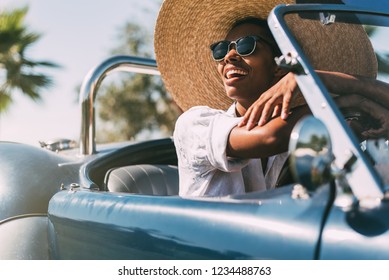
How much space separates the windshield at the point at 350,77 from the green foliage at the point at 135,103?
1855 centimetres

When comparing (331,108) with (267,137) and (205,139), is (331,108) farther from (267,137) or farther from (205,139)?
(205,139)

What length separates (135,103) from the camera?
21.4 meters

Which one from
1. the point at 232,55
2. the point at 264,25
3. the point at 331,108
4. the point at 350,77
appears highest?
the point at 264,25

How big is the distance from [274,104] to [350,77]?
23 centimetres

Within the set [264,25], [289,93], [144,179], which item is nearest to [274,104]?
[289,93]

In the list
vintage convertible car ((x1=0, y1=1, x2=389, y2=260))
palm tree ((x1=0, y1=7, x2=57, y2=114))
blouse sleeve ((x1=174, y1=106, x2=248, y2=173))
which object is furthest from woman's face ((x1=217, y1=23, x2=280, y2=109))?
palm tree ((x1=0, y1=7, x2=57, y2=114))

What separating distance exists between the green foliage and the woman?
56.6 feet

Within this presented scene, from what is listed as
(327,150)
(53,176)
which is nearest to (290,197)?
(327,150)

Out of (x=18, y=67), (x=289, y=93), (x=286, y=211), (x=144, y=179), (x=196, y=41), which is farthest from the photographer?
(x=18, y=67)

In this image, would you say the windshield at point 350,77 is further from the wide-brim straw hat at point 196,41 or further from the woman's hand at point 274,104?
the wide-brim straw hat at point 196,41

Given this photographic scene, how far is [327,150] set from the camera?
132 cm

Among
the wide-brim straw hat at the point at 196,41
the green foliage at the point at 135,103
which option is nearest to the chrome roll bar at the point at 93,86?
the wide-brim straw hat at the point at 196,41

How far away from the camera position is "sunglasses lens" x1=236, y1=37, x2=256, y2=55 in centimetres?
250
